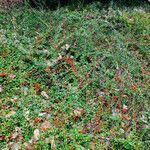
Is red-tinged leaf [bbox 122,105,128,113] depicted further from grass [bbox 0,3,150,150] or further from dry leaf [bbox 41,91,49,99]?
dry leaf [bbox 41,91,49,99]

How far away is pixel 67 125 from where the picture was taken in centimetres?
417

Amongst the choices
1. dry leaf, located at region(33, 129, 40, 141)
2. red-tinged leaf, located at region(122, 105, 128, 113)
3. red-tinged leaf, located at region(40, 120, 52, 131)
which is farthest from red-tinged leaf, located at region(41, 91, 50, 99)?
red-tinged leaf, located at region(122, 105, 128, 113)

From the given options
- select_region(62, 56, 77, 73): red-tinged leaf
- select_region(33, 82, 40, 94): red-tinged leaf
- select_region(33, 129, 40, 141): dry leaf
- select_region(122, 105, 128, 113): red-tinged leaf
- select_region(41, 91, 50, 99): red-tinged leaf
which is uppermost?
select_region(62, 56, 77, 73): red-tinged leaf

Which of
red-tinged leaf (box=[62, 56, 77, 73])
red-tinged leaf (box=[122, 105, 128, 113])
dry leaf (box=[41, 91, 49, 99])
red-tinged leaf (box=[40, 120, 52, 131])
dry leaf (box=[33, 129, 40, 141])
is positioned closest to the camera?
dry leaf (box=[33, 129, 40, 141])

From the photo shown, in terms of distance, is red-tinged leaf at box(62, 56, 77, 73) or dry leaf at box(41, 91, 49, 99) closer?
dry leaf at box(41, 91, 49, 99)

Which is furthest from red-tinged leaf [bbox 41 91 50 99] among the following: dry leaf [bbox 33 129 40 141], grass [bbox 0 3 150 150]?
dry leaf [bbox 33 129 40 141]

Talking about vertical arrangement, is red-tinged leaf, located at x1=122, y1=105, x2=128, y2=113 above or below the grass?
below

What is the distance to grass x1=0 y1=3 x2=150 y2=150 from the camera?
13.1 feet

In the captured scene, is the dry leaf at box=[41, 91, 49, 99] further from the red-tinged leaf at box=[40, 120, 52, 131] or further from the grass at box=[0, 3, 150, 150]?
the red-tinged leaf at box=[40, 120, 52, 131]

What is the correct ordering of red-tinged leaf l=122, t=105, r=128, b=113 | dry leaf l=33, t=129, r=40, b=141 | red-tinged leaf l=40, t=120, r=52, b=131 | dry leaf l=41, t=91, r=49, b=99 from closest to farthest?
dry leaf l=33, t=129, r=40, b=141 < red-tinged leaf l=40, t=120, r=52, b=131 < dry leaf l=41, t=91, r=49, b=99 < red-tinged leaf l=122, t=105, r=128, b=113

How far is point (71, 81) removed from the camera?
16.1 ft

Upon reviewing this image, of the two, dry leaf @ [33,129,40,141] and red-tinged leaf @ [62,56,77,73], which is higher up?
red-tinged leaf @ [62,56,77,73]

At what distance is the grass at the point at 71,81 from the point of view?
13.1ft

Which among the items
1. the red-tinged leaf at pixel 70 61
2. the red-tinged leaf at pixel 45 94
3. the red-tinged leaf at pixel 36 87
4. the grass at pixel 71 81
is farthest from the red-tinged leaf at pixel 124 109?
the red-tinged leaf at pixel 36 87
